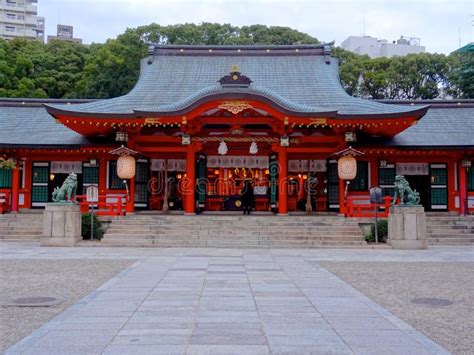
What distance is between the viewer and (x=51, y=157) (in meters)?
23.2

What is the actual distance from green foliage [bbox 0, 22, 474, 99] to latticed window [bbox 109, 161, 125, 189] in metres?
19.6

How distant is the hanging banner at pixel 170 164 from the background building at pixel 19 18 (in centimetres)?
7730

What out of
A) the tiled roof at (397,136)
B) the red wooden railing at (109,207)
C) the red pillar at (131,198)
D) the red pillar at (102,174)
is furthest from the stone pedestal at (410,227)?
the red pillar at (102,174)

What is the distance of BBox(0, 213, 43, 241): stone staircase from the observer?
18203 millimetres

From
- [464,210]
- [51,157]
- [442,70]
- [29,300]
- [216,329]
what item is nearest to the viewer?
[216,329]

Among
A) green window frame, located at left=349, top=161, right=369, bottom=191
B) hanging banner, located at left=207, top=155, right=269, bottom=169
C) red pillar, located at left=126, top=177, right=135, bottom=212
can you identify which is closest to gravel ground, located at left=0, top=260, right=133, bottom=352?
red pillar, located at left=126, top=177, right=135, bottom=212

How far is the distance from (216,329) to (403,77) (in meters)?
42.2

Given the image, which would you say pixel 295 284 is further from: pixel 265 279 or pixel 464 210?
pixel 464 210

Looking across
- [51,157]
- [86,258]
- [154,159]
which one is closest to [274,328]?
[86,258]

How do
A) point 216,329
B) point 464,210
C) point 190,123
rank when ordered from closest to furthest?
point 216,329 → point 190,123 → point 464,210

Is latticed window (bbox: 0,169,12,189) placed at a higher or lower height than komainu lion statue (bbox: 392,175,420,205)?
higher

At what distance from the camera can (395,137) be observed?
72.9ft

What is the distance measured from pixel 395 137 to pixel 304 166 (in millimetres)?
4443

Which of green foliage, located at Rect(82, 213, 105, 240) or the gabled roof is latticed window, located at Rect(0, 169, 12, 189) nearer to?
the gabled roof
